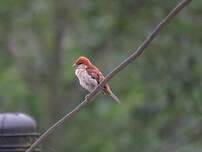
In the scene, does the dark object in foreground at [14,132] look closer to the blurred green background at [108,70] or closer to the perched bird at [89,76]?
the perched bird at [89,76]

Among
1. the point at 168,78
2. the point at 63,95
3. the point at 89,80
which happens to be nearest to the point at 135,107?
the point at 168,78

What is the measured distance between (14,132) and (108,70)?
735 cm

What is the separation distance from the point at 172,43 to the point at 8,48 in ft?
12.9

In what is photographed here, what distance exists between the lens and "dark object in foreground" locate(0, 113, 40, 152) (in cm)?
426

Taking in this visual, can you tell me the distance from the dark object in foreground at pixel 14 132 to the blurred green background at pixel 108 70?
5320 mm

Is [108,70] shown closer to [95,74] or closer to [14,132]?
[95,74]

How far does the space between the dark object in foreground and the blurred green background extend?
5320mm

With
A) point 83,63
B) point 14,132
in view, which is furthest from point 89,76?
point 14,132

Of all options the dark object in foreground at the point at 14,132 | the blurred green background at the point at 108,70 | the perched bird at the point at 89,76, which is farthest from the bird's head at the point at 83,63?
the blurred green background at the point at 108,70

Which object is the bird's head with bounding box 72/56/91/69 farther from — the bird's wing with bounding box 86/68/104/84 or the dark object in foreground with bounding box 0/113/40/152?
the dark object in foreground with bounding box 0/113/40/152

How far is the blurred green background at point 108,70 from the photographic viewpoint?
10.3m

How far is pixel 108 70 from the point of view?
11539 millimetres

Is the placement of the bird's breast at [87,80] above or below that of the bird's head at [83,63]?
below

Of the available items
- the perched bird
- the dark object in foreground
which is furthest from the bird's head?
the dark object in foreground
